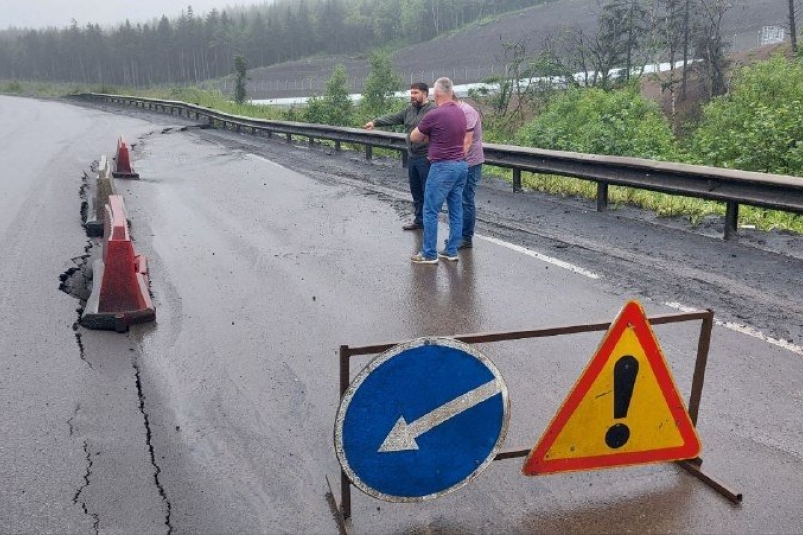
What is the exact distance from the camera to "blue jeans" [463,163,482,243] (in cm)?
895

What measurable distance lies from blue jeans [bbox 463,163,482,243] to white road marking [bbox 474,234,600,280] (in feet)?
1.09

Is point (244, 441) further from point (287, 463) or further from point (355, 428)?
point (355, 428)

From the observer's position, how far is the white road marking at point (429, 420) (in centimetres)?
347

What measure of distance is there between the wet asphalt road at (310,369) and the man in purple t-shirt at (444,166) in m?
0.27

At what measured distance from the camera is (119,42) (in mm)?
178250

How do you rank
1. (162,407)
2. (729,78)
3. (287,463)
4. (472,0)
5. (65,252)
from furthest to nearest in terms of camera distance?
(472,0)
(729,78)
(65,252)
(162,407)
(287,463)

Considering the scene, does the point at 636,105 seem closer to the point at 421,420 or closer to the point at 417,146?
the point at 417,146

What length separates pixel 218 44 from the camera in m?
177

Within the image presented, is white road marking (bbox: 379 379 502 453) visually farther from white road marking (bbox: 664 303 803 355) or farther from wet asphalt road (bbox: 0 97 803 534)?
white road marking (bbox: 664 303 803 355)

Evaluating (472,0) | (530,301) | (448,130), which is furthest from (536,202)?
(472,0)

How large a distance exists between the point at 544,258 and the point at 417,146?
2.12 metres

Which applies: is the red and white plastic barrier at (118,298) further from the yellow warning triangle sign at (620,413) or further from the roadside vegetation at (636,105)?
the roadside vegetation at (636,105)

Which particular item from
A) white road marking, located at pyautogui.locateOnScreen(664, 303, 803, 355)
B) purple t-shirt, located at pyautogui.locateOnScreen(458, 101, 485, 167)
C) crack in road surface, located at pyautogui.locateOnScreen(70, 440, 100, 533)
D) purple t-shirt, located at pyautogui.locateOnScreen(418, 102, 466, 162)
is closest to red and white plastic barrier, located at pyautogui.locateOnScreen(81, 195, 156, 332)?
crack in road surface, located at pyautogui.locateOnScreen(70, 440, 100, 533)

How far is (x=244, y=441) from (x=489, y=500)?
4.81ft
